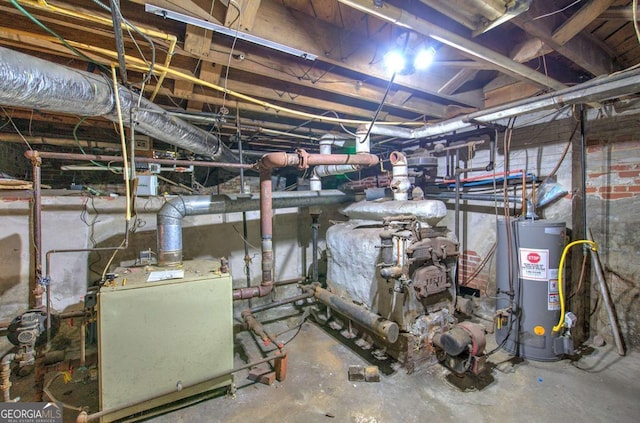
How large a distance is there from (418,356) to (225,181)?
3644 millimetres

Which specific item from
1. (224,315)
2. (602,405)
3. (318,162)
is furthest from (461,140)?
(224,315)

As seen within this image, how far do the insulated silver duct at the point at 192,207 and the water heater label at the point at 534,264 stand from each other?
1.95 meters

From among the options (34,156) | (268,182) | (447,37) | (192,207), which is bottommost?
(192,207)

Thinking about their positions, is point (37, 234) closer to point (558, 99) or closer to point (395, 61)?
point (395, 61)

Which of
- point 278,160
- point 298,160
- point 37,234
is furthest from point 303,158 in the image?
point 37,234

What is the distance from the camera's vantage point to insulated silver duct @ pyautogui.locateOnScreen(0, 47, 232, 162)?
1238mm

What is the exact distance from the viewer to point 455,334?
1849 mm

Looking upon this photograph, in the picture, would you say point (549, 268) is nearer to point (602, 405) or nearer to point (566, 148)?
point (602, 405)

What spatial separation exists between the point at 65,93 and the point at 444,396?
9.44 feet

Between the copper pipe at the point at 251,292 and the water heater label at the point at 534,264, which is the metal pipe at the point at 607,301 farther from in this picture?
the copper pipe at the point at 251,292

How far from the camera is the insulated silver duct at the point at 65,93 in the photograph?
1.24m

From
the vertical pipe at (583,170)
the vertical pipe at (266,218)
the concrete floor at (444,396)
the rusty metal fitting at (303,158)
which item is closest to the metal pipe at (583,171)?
the vertical pipe at (583,170)

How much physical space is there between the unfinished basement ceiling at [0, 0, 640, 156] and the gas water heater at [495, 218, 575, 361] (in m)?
1.13

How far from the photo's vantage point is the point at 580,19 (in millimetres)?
1461
